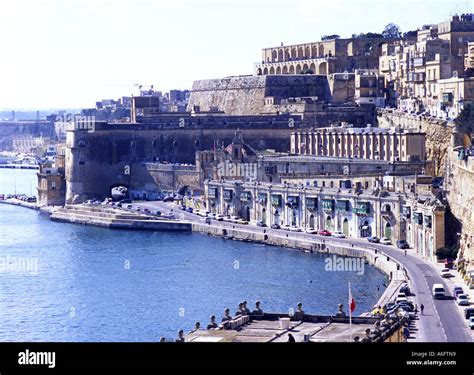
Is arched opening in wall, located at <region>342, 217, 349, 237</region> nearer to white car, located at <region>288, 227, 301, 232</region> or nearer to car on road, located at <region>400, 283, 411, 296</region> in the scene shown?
white car, located at <region>288, 227, 301, 232</region>

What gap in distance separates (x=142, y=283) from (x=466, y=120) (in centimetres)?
982

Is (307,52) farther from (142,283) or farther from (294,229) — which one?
(142,283)

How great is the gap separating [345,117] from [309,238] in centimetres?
1482

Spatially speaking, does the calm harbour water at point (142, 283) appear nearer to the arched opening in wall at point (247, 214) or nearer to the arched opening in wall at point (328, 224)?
the arched opening in wall at point (328, 224)

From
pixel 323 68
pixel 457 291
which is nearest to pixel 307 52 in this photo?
pixel 323 68

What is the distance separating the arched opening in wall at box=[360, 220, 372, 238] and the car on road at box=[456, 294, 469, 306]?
9.64 m

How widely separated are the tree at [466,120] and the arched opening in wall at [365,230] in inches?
123

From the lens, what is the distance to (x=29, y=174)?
5925 cm

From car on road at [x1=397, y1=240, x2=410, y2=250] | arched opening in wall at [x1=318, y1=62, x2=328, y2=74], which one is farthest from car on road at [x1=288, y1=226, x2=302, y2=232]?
arched opening in wall at [x1=318, y1=62, x2=328, y2=74]

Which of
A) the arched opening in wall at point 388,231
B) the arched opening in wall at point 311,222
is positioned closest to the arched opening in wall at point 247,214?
the arched opening in wall at point 311,222

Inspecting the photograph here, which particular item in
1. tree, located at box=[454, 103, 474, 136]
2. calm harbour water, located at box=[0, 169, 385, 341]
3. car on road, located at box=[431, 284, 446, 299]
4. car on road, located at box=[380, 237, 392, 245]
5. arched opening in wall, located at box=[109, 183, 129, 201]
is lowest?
calm harbour water, located at box=[0, 169, 385, 341]

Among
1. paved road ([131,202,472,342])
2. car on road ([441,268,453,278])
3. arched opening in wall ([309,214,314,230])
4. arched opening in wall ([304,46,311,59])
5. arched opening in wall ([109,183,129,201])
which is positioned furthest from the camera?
arched opening in wall ([304,46,311,59])

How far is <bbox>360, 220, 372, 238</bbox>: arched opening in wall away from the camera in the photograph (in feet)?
85.1

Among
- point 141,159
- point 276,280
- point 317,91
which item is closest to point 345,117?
point 317,91
